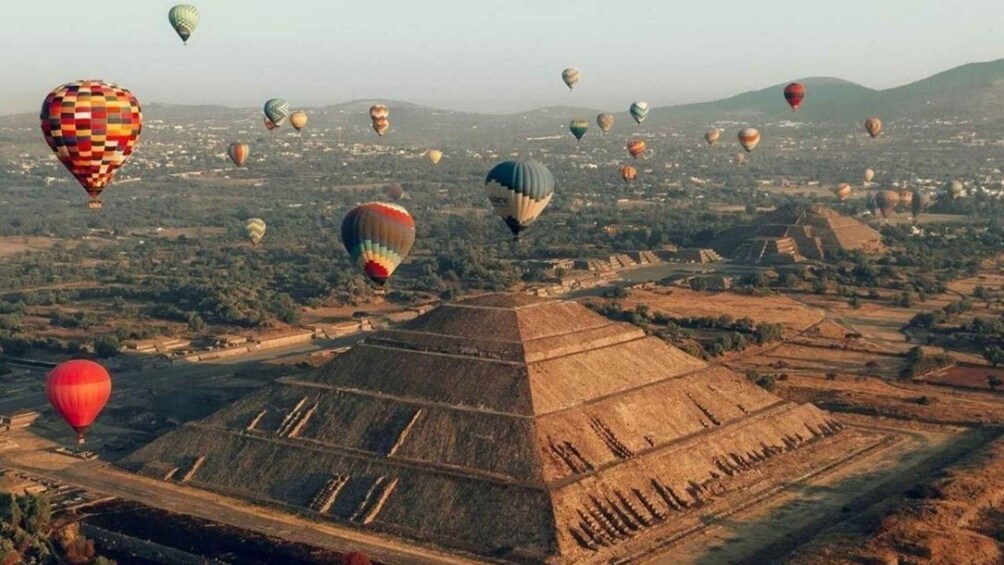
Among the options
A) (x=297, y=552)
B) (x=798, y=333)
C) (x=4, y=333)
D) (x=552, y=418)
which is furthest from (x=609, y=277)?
(x=297, y=552)

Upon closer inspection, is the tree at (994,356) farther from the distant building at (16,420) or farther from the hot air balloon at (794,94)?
the distant building at (16,420)

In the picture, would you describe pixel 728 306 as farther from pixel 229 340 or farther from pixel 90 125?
pixel 90 125

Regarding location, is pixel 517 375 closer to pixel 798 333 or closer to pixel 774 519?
pixel 774 519

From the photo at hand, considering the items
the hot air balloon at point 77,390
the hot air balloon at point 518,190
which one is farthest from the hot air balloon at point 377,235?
the hot air balloon at point 77,390

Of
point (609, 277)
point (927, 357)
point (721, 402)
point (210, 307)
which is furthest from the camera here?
point (609, 277)

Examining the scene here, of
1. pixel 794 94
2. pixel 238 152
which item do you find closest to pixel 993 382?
pixel 794 94

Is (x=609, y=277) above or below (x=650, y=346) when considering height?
below
